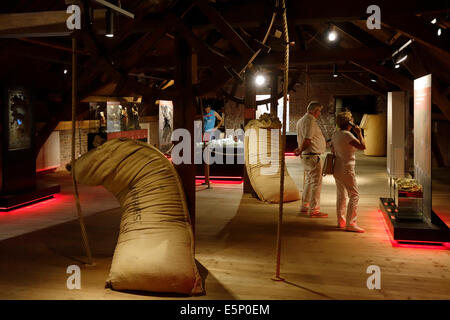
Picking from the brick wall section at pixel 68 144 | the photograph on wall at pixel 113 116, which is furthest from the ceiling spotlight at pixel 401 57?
the brick wall section at pixel 68 144

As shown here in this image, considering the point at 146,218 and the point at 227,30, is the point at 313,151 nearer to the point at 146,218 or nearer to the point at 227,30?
the point at 227,30

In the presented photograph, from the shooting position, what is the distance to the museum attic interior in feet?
12.3

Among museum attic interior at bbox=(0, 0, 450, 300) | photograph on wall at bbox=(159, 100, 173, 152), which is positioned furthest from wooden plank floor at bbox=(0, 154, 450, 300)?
photograph on wall at bbox=(159, 100, 173, 152)

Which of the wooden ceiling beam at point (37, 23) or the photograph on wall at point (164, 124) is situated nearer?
the wooden ceiling beam at point (37, 23)

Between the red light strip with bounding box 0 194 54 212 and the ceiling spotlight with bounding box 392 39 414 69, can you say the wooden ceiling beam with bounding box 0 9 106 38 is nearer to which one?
the red light strip with bounding box 0 194 54 212

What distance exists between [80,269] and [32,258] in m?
0.70

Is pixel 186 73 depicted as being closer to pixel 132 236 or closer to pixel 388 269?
pixel 132 236

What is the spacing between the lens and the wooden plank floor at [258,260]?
370 centimetres

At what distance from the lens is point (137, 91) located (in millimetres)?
3809

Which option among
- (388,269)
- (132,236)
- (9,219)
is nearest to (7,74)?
(9,219)

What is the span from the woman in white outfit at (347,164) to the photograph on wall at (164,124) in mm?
9654

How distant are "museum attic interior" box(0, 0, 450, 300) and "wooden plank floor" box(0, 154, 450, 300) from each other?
0.02 m

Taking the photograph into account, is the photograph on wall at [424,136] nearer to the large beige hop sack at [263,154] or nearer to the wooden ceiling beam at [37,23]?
the large beige hop sack at [263,154]
